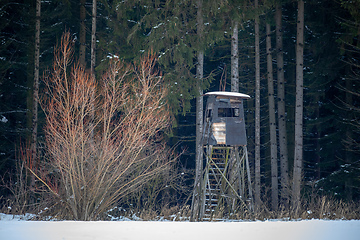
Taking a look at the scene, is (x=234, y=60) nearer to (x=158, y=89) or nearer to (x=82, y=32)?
(x=158, y=89)

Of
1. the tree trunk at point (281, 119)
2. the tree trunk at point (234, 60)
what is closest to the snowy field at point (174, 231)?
the tree trunk at point (234, 60)

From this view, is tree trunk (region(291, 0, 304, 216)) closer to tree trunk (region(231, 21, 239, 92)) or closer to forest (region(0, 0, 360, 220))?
forest (region(0, 0, 360, 220))

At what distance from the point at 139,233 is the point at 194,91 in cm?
898

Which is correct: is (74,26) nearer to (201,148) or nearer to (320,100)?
(201,148)

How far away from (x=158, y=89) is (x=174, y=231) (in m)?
6.58

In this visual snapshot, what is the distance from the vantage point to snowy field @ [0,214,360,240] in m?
6.68

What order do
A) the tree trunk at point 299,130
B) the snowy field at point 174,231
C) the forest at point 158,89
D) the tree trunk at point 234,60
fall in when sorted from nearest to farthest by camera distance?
the snowy field at point 174,231 → the forest at point 158,89 → the tree trunk at point 299,130 → the tree trunk at point 234,60

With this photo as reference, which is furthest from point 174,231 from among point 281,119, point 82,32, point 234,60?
point 82,32

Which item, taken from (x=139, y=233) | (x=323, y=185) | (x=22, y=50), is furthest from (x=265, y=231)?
(x=22, y=50)

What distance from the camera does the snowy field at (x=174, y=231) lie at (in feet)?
21.9

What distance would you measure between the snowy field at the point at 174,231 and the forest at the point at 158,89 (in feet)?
8.33

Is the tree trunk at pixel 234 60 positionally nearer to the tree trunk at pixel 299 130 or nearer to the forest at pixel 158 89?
the forest at pixel 158 89

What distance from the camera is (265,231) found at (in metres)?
7.29

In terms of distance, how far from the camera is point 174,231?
7.14 metres
